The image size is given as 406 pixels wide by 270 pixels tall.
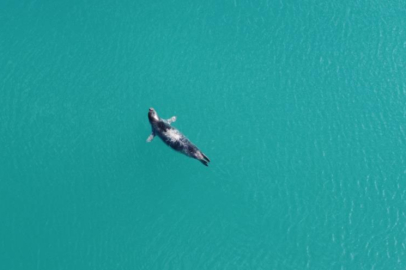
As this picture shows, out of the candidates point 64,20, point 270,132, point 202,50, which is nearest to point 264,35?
point 202,50

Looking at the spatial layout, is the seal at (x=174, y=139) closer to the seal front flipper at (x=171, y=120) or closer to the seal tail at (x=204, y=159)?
the seal tail at (x=204, y=159)

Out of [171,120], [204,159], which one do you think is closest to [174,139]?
[171,120]

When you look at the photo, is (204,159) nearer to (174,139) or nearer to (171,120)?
(174,139)

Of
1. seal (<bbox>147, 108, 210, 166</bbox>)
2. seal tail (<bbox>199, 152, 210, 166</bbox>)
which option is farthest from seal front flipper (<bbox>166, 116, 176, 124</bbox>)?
seal tail (<bbox>199, 152, 210, 166</bbox>)

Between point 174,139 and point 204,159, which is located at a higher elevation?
point 204,159

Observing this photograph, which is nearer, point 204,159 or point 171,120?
point 204,159

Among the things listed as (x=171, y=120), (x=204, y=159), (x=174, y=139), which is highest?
(x=171, y=120)

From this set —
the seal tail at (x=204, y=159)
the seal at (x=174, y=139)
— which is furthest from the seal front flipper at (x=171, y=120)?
the seal tail at (x=204, y=159)

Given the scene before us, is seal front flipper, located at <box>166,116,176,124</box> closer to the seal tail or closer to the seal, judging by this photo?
the seal
